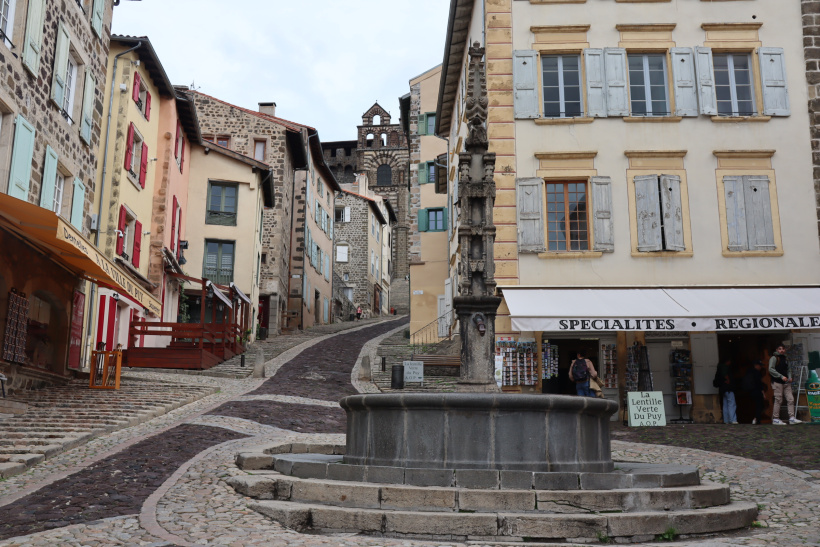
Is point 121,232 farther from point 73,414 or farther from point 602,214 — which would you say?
point 602,214

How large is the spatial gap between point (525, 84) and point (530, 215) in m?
2.93

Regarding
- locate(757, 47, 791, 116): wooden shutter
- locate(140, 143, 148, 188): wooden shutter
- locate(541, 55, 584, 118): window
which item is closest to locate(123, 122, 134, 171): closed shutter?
locate(140, 143, 148, 188): wooden shutter

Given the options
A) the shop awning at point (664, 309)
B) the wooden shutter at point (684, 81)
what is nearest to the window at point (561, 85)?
the wooden shutter at point (684, 81)

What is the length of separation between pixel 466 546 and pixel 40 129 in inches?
479

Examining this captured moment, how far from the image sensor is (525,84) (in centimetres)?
1759

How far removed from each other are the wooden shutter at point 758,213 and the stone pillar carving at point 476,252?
10.0 m

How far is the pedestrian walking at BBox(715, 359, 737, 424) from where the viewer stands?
15.2m

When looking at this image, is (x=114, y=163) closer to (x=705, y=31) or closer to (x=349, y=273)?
(x=705, y=31)

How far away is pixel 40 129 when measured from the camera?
48.2 ft

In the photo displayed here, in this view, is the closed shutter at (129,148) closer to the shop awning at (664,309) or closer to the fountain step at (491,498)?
the shop awning at (664,309)

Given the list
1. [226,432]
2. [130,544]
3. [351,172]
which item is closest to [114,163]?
[226,432]

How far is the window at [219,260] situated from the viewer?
30922 millimetres

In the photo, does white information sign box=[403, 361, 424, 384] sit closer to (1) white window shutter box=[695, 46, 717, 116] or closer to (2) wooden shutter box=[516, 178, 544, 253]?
(2) wooden shutter box=[516, 178, 544, 253]

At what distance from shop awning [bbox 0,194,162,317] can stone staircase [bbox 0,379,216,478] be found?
197 cm
